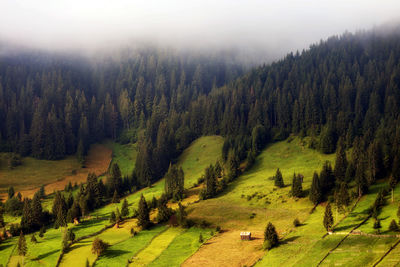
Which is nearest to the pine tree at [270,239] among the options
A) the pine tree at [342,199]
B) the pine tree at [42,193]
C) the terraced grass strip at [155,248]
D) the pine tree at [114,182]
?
the pine tree at [342,199]

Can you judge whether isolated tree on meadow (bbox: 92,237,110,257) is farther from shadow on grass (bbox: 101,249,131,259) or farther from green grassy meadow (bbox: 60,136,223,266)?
shadow on grass (bbox: 101,249,131,259)

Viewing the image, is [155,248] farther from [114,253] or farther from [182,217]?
[182,217]

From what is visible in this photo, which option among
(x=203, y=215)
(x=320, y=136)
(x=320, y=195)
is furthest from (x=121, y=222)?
(x=320, y=136)

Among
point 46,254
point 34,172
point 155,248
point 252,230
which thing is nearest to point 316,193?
point 252,230

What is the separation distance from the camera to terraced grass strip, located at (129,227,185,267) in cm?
7119

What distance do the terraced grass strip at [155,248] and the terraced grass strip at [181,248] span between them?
118 centimetres

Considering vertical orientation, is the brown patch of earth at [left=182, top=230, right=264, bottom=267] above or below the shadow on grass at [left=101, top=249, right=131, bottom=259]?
below

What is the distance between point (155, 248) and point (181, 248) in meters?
5.99

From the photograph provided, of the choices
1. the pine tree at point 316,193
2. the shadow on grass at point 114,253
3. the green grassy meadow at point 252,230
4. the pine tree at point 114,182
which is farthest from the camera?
the pine tree at point 114,182

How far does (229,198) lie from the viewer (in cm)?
10981

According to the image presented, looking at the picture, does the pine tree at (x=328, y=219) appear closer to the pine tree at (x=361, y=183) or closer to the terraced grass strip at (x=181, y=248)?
the pine tree at (x=361, y=183)

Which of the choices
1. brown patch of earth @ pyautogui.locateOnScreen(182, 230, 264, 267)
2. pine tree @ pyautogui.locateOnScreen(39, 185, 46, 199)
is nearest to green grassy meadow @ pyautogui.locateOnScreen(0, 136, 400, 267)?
Result: brown patch of earth @ pyautogui.locateOnScreen(182, 230, 264, 267)

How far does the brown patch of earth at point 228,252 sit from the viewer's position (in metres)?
66.8

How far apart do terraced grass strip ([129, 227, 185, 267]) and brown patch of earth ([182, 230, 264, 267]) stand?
27.9 feet
